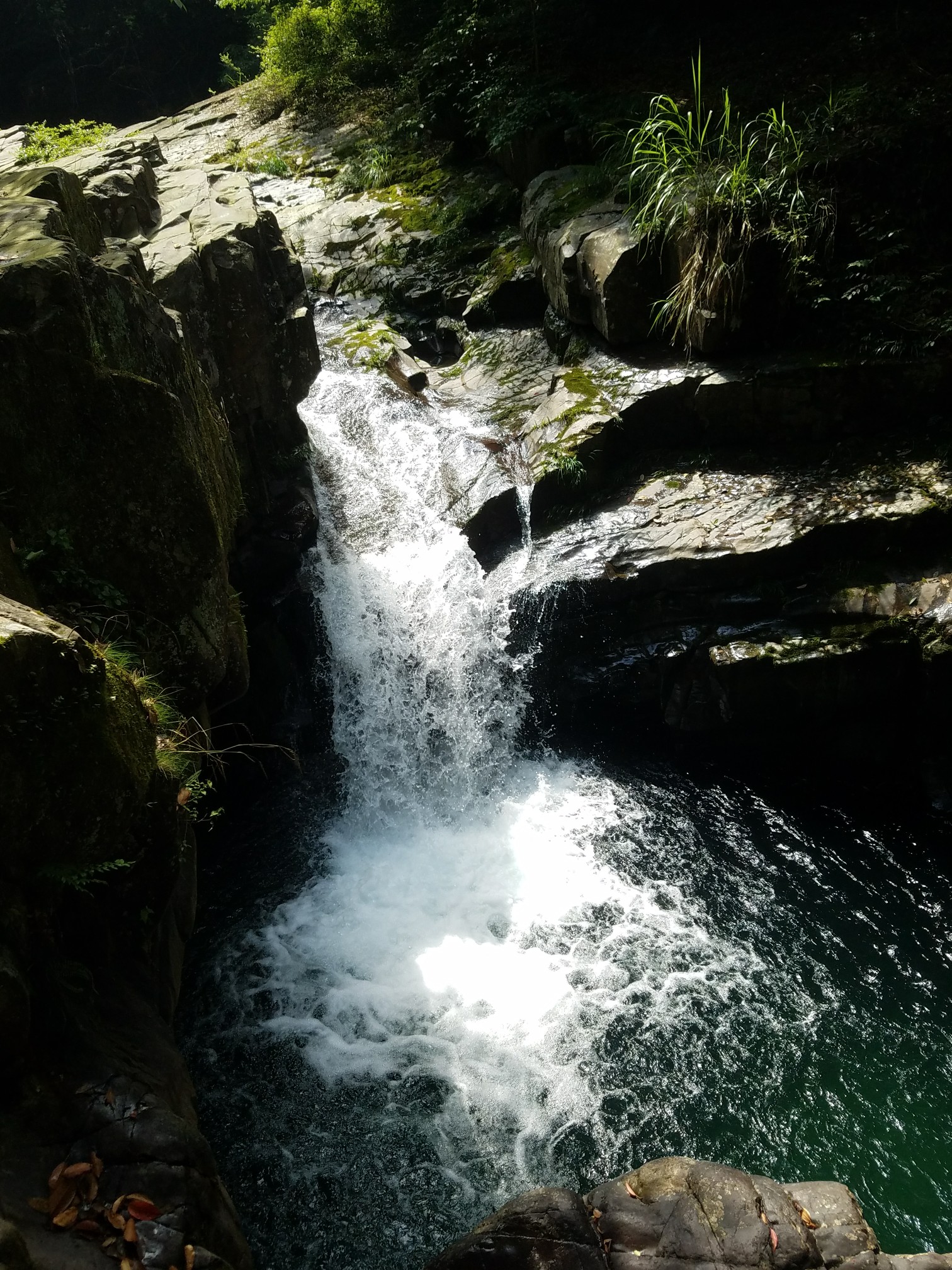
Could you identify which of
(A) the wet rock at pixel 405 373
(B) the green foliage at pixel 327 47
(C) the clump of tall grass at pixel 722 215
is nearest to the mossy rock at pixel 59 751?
(C) the clump of tall grass at pixel 722 215

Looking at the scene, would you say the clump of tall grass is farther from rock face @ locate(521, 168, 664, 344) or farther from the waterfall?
the waterfall

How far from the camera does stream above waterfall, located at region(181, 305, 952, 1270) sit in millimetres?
4555

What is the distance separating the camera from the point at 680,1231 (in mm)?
3469

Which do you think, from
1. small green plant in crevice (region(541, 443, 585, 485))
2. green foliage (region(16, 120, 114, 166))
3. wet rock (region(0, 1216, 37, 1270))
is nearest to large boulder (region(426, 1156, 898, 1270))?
wet rock (region(0, 1216, 37, 1270))

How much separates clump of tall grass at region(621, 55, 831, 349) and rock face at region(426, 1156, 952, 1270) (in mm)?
6964

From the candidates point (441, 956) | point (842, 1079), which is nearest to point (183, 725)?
point (441, 956)

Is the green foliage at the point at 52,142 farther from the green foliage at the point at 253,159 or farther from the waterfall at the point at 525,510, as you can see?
the waterfall at the point at 525,510

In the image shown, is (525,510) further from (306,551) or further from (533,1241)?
(533,1241)

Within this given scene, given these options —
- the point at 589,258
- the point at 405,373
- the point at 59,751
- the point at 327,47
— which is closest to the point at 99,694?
the point at 59,751

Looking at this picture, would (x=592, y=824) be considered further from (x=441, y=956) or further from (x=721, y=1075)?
(x=721, y=1075)

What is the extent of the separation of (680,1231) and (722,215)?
782cm

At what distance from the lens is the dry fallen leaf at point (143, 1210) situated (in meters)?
3.06

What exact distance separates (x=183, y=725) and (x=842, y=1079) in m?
4.50

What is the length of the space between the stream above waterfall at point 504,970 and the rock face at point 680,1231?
0.83 meters
